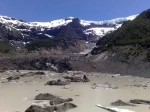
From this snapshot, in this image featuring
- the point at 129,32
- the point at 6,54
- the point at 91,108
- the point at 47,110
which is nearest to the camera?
the point at 47,110

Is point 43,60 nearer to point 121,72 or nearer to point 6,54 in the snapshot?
point 121,72

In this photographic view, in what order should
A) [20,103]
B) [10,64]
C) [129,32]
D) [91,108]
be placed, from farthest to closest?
[129,32] < [10,64] < [20,103] < [91,108]

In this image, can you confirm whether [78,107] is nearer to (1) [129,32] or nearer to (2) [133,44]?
(2) [133,44]

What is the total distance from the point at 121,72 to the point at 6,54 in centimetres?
9612

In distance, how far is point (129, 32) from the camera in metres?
136

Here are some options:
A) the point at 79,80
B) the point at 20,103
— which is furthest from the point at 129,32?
the point at 20,103

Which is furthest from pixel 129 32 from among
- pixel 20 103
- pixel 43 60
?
pixel 20 103

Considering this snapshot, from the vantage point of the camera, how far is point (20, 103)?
27734 millimetres

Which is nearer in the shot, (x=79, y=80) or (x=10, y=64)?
(x=79, y=80)

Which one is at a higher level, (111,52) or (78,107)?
(111,52)

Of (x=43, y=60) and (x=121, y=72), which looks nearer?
(x=121, y=72)

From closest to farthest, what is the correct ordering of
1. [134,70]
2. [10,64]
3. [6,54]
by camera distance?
[134,70], [10,64], [6,54]

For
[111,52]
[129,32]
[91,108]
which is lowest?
[91,108]

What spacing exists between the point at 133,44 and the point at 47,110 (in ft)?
294
